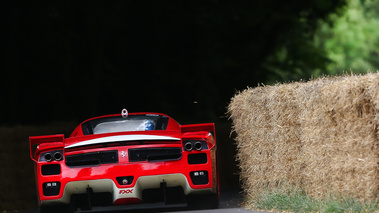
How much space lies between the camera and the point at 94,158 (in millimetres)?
11344

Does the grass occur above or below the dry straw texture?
below

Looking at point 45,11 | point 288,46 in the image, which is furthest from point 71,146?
point 288,46

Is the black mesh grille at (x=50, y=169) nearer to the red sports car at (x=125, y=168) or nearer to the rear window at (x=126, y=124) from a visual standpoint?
the red sports car at (x=125, y=168)

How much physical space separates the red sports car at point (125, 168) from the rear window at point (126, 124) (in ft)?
2.86

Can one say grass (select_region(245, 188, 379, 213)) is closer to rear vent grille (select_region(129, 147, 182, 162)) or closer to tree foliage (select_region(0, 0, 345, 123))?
rear vent grille (select_region(129, 147, 182, 162))

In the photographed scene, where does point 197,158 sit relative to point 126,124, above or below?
below

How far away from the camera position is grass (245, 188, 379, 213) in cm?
941

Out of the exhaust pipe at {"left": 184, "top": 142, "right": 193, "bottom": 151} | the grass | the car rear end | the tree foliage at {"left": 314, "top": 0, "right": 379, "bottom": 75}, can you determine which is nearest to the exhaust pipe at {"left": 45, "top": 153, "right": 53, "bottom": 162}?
the car rear end

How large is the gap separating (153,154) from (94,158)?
A: 2.45ft

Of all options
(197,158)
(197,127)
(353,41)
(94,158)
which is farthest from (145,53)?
(353,41)

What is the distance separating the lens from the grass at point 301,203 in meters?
9.41

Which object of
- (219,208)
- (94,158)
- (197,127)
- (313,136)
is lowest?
(219,208)

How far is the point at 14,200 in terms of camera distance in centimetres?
1638

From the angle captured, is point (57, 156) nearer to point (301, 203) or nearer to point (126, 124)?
point (126, 124)
